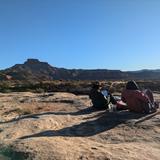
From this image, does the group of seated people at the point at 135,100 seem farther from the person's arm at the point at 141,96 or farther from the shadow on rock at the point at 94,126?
the shadow on rock at the point at 94,126

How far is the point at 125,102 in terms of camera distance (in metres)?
16.6

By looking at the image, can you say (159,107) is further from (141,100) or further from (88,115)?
(88,115)

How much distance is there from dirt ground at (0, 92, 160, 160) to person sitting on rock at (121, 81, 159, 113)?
0.38 m

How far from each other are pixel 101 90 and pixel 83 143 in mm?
7734

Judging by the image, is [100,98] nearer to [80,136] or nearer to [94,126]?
[94,126]

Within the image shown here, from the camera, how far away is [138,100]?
1588 cm

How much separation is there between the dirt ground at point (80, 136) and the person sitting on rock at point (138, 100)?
1.25 ft

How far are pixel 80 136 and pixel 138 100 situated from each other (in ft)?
13.1

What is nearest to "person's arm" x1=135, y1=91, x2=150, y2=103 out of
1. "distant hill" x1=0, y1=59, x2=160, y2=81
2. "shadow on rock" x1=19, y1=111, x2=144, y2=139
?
"shadow on rock" x1=19, y1=111, x2=144, y2=139

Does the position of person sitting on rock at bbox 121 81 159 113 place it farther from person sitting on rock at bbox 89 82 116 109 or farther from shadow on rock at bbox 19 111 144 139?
person sitting on rock at bbox 89 82 116 109

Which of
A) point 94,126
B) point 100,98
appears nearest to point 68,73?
point 100,98

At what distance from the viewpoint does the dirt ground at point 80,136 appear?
33.1 feet

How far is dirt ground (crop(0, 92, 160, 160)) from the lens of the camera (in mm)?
10078

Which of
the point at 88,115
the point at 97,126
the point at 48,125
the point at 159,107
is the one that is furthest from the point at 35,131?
the point at 159,107
